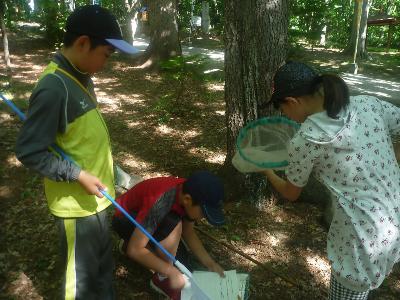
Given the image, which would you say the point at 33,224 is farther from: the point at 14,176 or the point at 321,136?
the point at 321,136

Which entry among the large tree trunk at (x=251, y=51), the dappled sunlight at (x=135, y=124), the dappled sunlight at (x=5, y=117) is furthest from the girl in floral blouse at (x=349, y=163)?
the dappled sunlight at (x=5, y=117)

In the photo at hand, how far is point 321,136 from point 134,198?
1314 mm

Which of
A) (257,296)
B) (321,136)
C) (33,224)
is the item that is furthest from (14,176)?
(321,136)

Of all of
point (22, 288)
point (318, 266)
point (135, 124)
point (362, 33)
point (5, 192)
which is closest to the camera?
point (22, 288)

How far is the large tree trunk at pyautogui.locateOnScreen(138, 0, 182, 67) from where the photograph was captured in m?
9.12

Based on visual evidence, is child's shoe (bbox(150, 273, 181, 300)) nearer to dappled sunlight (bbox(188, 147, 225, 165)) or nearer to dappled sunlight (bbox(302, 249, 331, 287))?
dappled sunlight (bbox(302, 249, 331, 287))

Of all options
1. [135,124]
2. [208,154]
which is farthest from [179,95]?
[208,154]

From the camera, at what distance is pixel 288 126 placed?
7.59ft

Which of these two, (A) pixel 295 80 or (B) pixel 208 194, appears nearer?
(A) pixel 295 80

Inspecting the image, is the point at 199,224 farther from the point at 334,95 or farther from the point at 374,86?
the point at 374,86

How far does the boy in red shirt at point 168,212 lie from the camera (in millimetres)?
2131

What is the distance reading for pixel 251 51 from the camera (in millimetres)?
3088

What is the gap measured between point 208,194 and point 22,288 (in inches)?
61.0

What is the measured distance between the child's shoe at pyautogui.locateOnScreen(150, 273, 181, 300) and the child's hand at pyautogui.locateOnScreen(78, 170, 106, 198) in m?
0.93
